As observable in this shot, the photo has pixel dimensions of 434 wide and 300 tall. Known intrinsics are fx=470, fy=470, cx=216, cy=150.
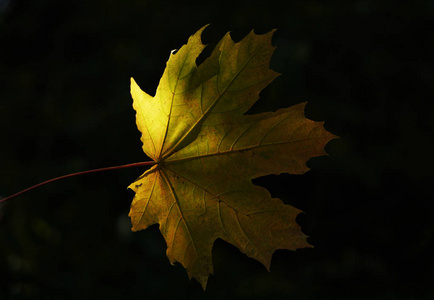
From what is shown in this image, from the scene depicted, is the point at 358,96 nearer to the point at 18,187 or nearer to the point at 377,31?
the point at 377,31

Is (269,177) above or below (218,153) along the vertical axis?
below

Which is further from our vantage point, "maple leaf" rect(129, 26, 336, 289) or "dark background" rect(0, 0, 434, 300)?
"dark background" rect(0, 0, 434, 300)

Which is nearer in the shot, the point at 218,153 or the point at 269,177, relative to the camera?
the point at 218,153

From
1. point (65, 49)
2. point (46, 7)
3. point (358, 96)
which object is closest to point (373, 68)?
point (358, 96)

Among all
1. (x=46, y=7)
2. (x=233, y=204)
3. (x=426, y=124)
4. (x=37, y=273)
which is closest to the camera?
(x=233, y=204)
